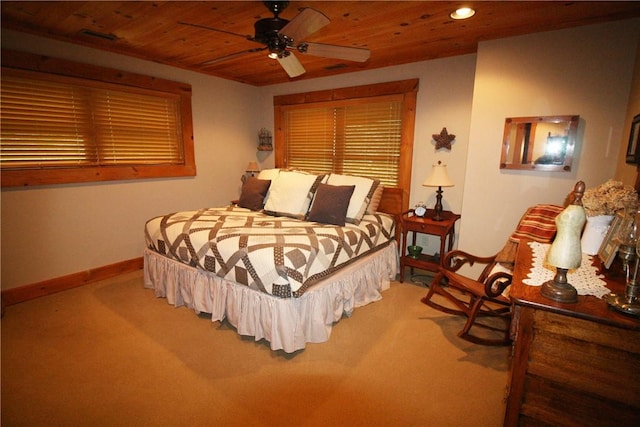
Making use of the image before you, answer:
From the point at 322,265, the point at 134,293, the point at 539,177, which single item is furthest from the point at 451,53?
the point at 134,293

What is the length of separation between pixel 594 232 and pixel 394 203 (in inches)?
83.0

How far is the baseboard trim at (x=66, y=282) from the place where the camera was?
Result: 2.70m

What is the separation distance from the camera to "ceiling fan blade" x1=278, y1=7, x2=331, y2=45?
170 centimetres

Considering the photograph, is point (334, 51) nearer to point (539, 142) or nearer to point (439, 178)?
point (439, 178)

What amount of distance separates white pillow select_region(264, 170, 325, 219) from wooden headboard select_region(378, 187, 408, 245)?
0.83m

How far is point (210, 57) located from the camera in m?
3.38

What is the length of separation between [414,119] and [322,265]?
7.01ft

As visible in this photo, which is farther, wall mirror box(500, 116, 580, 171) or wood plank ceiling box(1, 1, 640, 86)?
wall mirror box(500, 116, 580, 171)

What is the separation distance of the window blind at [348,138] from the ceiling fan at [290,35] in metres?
1.42

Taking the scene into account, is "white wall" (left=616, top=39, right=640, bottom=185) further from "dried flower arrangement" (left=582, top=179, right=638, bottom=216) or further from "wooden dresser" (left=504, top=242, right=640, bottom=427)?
"wooden dresser" (left=504, top=242, right=640, bottom=427)

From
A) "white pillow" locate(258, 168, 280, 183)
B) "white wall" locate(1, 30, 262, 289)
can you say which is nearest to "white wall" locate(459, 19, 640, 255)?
"white pillow" locate(258, 168, 280, 183)

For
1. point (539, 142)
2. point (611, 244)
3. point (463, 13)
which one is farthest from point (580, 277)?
point (463, 13)

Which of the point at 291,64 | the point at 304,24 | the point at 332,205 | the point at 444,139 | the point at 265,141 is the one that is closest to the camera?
the point at 304,24

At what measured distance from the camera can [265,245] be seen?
6.82 feet
